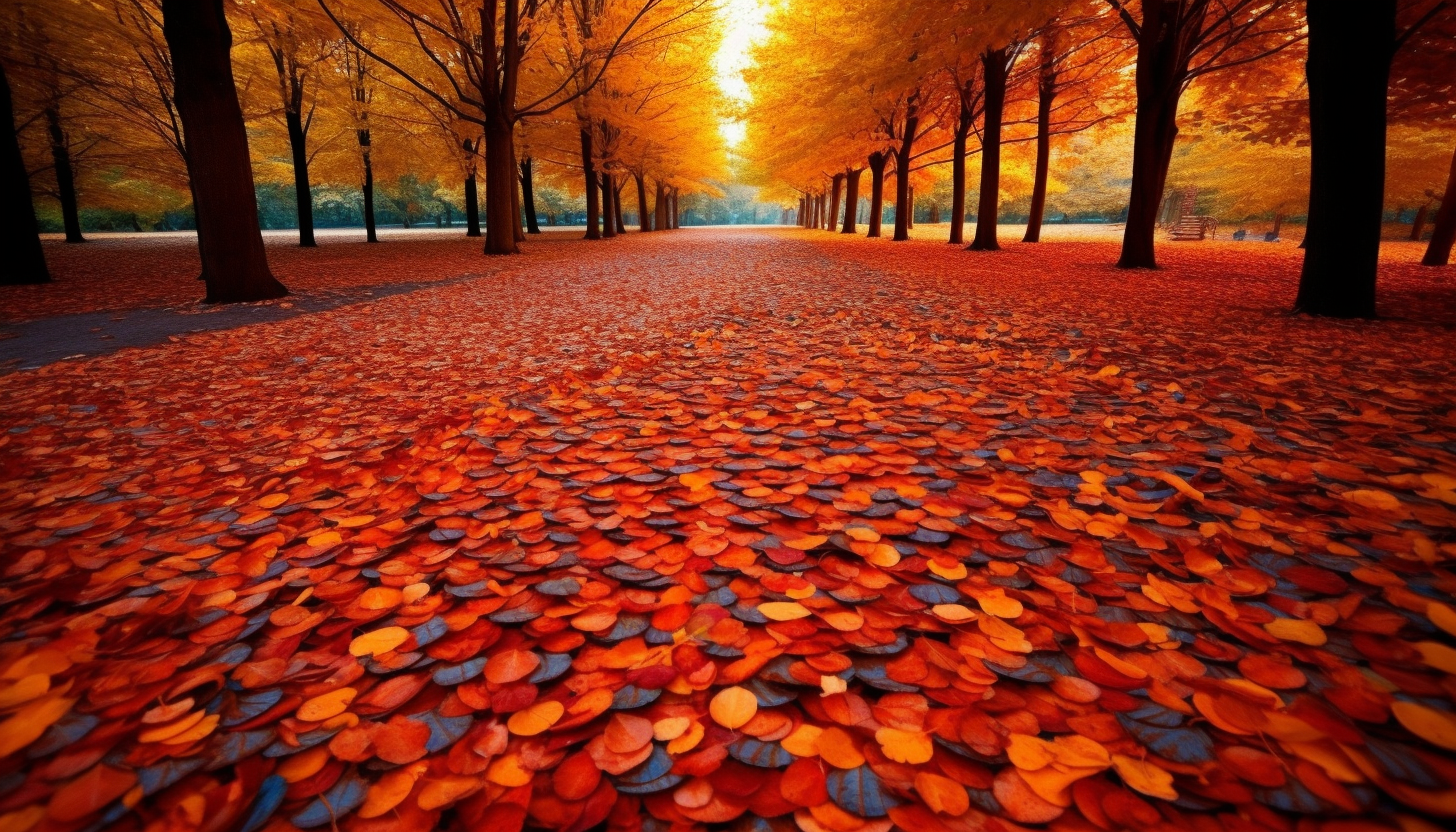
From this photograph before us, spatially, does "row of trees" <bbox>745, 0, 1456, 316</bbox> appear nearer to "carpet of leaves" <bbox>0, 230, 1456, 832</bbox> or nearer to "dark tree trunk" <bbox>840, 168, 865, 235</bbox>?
"carpet of leaves" <bbox>0, 230, 1456, 832</bbox>

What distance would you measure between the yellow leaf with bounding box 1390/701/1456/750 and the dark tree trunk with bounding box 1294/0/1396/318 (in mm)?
5654

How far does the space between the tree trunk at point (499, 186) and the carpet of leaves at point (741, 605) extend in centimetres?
1141

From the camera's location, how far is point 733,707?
127 centimetres

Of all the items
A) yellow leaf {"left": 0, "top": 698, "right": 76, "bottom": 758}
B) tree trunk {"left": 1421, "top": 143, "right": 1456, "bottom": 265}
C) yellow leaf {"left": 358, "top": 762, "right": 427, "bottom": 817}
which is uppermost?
tree trunk {"left": 1421, "top": 143, "right": 1456, "bottom": 265}

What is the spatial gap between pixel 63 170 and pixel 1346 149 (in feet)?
109

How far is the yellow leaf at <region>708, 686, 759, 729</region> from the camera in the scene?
123 cm

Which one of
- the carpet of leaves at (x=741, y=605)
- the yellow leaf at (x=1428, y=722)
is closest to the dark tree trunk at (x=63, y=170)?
the carpet of leaves at (x=741, y=605)

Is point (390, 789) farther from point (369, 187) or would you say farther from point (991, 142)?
point (369, 187)

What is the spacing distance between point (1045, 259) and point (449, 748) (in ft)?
47.1

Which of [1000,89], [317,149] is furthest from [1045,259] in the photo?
[317,149]

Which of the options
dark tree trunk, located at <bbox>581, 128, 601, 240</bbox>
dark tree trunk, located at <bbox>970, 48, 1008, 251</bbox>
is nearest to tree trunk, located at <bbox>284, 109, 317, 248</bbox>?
dark tree trunk, located at <bbox>581, 128, 601, 240</bbox>

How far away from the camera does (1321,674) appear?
129 cm

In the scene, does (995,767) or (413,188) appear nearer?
(995,767)

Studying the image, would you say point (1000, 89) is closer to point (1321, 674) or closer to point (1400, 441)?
point (1400, 441)
